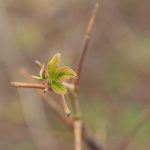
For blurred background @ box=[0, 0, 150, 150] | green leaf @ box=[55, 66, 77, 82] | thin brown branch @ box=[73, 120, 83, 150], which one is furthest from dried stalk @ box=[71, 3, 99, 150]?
blurred background @ box=[0, 0, 150, 150]

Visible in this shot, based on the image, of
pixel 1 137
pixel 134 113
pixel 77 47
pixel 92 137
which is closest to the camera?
pixel 92 137

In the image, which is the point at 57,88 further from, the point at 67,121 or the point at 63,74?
the point at 67,121

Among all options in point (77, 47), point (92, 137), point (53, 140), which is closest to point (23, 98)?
point (53, 140)

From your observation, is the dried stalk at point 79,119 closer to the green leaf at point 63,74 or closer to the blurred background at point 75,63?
the green leaf at point 63,74

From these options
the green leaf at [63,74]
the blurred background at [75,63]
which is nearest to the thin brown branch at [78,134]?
the green leaf at [63,74]

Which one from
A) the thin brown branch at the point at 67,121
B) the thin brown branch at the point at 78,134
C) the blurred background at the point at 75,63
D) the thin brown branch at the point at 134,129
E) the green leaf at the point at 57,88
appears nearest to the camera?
the green leaf at the point at 57,88

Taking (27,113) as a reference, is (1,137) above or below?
below

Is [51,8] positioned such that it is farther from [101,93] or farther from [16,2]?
[101,93]

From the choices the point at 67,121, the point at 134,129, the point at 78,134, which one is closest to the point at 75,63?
the point at 134,129
